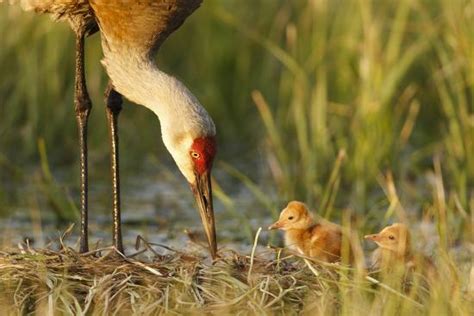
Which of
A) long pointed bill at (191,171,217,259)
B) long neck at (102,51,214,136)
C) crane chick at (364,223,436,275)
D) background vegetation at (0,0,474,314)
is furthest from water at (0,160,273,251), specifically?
crane chick at (364,223,436,275)

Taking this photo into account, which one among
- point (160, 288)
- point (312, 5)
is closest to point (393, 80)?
point (312, 5)

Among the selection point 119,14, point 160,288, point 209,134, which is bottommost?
point 160,288

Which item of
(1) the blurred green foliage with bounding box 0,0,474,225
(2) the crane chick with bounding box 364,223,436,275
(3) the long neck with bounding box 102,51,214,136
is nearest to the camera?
(2) the crane chick with bounding box 364,223,436,275

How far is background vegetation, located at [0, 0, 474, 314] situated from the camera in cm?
823

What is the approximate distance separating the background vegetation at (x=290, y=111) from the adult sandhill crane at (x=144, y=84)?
475 mm

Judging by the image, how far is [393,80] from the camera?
8.54 metres

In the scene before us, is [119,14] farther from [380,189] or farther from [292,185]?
[380,189]

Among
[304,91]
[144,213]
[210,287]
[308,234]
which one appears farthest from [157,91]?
[304,91]

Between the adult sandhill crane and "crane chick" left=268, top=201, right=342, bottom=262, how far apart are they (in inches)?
14.6

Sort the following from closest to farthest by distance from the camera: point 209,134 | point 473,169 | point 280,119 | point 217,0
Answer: point 209,134 → point 473,169 → point 280,119 → point 217,0

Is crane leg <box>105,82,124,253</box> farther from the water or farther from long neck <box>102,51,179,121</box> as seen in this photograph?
the water

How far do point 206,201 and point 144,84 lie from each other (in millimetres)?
622

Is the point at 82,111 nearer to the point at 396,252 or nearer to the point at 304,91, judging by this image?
the point at 396,252

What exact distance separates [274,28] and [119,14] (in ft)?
12.1
